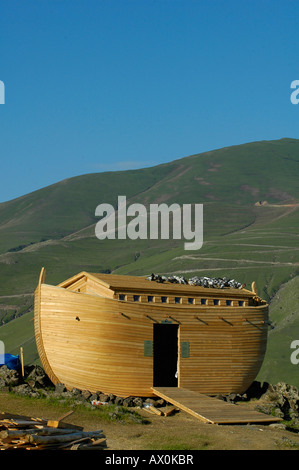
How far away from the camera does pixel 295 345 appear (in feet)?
295

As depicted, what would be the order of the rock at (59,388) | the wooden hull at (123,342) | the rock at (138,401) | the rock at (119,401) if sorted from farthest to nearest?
1. the rock at (59,388)
2. the wooden hull at (123,342)
3. the rock at (138,401)
4. the rock at (119,401)

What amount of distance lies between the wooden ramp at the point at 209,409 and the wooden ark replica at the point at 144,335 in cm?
138

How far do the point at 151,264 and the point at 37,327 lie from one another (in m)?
133

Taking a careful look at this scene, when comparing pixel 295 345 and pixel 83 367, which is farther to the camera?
pixel 295 345

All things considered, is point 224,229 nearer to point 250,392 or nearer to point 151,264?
point 151,264

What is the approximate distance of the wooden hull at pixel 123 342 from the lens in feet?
90.5

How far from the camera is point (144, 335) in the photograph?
93.4 feet

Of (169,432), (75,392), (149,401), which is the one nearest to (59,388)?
Result: (75,392)

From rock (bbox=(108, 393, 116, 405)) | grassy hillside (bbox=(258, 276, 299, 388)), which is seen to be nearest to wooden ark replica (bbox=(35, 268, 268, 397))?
rock (bbox=(108, 393, 116, 405))

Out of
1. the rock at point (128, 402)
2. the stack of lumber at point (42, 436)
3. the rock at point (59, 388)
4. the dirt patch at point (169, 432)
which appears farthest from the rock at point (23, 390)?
the stack of lumber at point (42, 436)

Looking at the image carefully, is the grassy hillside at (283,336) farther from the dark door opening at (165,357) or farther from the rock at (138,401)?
the rock at (138,401)

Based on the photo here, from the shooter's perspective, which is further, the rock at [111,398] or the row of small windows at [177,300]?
the row of small windows at [177,300]
